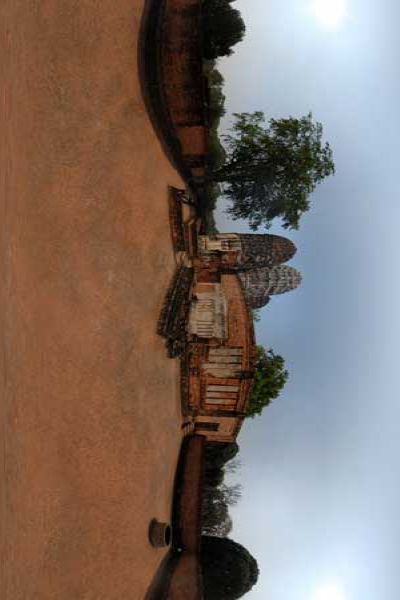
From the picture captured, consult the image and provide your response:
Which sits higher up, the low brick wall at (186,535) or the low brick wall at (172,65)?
the low brick wall at (172,65)

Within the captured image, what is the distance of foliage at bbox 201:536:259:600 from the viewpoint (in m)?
14.1

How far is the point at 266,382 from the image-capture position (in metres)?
20.2

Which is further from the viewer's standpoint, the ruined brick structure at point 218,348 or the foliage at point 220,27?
the foliage at point 220,27

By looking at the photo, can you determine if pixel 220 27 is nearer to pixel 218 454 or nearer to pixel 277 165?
pixel 277 165

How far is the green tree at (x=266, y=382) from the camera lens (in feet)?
66.0

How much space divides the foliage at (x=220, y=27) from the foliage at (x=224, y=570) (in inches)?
585

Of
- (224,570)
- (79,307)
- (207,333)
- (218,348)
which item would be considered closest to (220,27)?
(207,333)

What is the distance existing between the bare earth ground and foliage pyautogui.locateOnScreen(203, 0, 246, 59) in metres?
8.12

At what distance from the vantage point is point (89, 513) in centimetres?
829

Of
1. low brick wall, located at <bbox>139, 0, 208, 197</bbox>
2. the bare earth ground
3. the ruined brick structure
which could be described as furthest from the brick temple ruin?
low brick wall, located at <bbox>139, 0, 208, 197</bbox>

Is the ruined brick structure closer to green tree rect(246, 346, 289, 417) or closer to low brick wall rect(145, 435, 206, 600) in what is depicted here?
low brick wall rect(145, 435, 206, 600)

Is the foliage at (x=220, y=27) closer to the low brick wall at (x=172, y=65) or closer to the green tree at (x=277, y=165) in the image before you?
the green tree at (x=277, y=165)

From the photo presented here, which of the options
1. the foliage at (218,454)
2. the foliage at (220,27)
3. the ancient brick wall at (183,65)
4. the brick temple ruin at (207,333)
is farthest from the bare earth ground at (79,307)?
the foliage at (220,27)

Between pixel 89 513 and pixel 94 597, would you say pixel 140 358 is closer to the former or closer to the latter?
pixel 89 513
